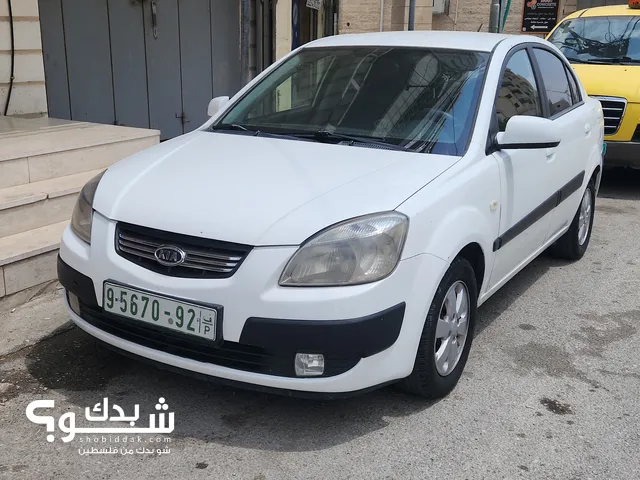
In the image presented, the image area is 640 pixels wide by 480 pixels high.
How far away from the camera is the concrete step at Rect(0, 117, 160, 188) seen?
15.5 ft

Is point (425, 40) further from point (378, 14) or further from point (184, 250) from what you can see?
point (378, 14)

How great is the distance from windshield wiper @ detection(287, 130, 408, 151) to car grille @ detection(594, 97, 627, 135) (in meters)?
4.43

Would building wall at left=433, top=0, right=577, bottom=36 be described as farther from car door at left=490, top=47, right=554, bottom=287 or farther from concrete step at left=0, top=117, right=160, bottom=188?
car door at left=490, top=47, right=554, bottom=287

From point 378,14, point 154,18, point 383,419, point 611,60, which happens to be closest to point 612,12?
point 611,60

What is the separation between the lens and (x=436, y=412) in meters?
3.06

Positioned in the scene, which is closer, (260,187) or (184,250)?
(184,250)

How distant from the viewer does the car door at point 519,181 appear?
11.6 ft

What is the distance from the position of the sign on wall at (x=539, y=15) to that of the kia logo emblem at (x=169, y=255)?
51.2ft

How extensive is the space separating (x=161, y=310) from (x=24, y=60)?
488 cm

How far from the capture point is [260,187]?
291cm

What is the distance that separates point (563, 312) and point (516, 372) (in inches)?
38.1

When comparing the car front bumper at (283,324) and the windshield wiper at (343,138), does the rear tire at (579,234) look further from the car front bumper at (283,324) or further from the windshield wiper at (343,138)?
the car front bumper at (283,324)

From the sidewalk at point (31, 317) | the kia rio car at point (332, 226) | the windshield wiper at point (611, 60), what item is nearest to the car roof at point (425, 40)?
the kia rio car at point (332, 226)

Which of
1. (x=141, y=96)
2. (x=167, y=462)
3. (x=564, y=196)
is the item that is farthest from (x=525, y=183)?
(x=141, y=96)
